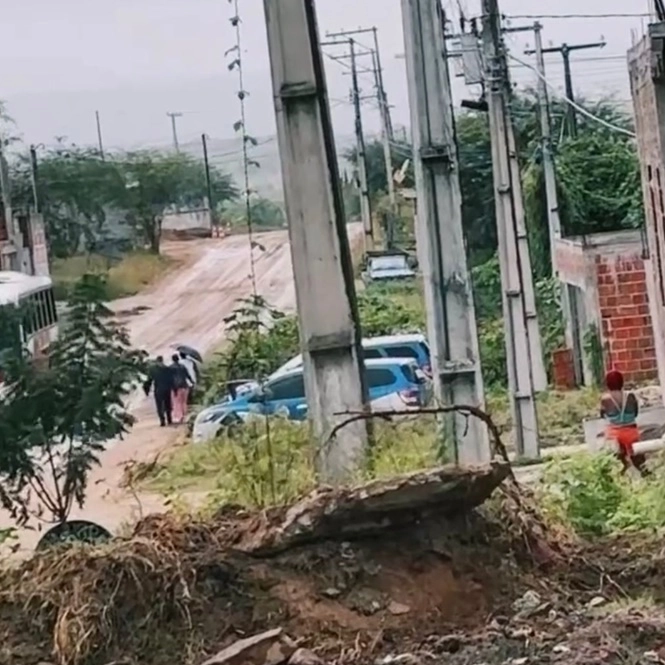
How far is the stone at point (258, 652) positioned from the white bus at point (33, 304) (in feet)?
5.16

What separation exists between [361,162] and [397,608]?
3.29 metres

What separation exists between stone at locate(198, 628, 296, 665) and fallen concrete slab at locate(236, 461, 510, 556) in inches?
12.4

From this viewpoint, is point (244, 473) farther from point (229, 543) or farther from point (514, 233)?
point (514, 233)

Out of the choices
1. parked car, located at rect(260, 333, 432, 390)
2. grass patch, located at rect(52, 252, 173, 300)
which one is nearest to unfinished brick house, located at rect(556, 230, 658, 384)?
parked car, located at rect(260, 333, 432, 390)

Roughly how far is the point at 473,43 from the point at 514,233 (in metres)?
1.10

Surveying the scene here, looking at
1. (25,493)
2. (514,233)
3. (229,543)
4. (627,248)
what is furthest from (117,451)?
(627,248)

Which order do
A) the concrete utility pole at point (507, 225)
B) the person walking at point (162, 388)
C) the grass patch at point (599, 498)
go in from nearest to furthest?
the grass patch at point (599, 498) → the person walking at point (162, 388) → the concrete utility pole at point (507, 225)

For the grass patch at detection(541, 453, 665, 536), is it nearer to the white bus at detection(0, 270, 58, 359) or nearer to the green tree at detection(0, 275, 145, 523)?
the green tree at detection(0, 275, 145, 523)

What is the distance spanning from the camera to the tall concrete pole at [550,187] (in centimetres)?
1028

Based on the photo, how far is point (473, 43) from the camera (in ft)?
23.7

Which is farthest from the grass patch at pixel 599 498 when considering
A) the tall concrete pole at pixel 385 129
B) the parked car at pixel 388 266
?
the tall concrete pole at pixel 385 129

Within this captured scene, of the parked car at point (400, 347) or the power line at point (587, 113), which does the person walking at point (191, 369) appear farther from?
the power line at point (587, 113)

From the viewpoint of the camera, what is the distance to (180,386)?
420 centimetres

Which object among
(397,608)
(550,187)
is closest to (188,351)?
(397,608)
